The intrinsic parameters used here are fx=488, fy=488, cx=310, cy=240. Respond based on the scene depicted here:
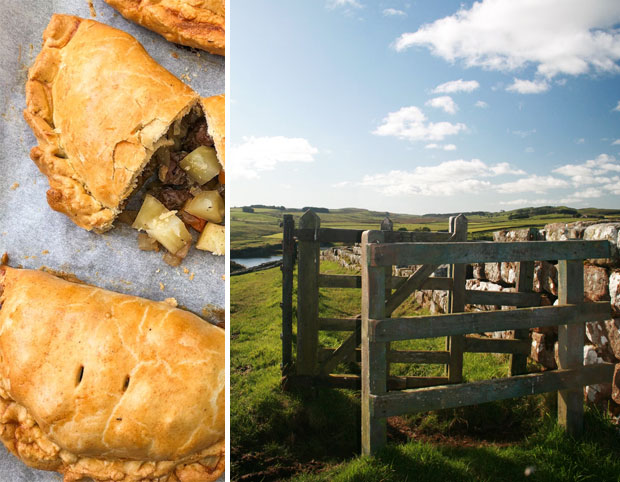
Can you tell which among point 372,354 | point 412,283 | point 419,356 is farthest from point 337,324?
point 372,354

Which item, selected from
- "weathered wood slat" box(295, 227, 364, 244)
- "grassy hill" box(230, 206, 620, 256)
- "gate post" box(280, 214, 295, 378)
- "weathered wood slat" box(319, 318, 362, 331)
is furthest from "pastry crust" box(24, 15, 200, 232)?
"weathered wood slat" box(319, 318, 362, 331)

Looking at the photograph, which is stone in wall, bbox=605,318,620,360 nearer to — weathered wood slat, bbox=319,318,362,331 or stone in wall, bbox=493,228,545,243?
stone in wall, bbox=493,228,545,243

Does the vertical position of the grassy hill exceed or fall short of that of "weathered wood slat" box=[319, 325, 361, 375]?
it exceeds it

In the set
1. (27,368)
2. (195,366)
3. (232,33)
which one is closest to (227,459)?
(195,366)

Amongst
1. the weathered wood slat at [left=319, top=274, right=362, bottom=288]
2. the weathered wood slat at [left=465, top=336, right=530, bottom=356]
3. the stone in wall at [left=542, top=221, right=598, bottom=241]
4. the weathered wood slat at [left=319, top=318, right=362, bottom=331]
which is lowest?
the weathered wood slat at [left=465, top=336, right=530, bottom=356]

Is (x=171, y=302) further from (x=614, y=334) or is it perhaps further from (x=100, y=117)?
(x=614, y=334)
